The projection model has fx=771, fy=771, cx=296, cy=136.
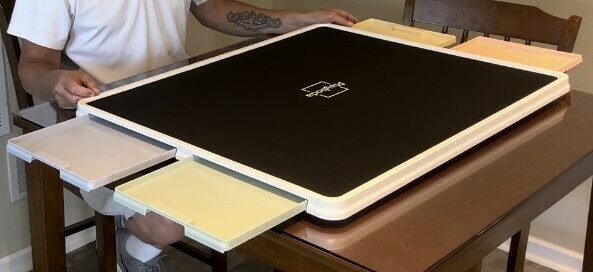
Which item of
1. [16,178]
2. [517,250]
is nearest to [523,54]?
[517,250]

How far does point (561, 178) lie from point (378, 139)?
Result: 0.28 m

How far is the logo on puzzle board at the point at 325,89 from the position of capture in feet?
4.42

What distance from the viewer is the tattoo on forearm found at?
182 cm

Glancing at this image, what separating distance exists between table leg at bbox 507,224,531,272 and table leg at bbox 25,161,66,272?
920mm

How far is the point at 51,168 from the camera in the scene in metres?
1.21

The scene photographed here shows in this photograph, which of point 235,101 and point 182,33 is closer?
point 235,101

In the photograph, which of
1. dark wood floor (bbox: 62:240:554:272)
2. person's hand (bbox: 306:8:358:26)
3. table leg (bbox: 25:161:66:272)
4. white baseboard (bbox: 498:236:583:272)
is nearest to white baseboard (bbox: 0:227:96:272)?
dark wood floor (bbox: 62:240:554:272)

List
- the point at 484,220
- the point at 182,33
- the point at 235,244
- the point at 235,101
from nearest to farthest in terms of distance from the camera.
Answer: the point at 235,244
the point at 484,220
the point at 235,101
the point at 182,33

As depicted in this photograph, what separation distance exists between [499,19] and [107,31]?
92 cm

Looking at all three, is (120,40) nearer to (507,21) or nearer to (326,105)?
(326,105)

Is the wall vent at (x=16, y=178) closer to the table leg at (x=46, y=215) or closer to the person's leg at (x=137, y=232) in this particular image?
the person's leg at (x=137, y=232)

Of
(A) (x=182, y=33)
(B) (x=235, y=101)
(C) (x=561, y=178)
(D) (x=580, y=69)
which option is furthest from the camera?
(D) (x=580, y=69)

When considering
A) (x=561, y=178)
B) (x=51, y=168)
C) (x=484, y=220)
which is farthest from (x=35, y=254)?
(x=561, y=178)

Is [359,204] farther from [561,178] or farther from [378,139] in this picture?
[561,178]
